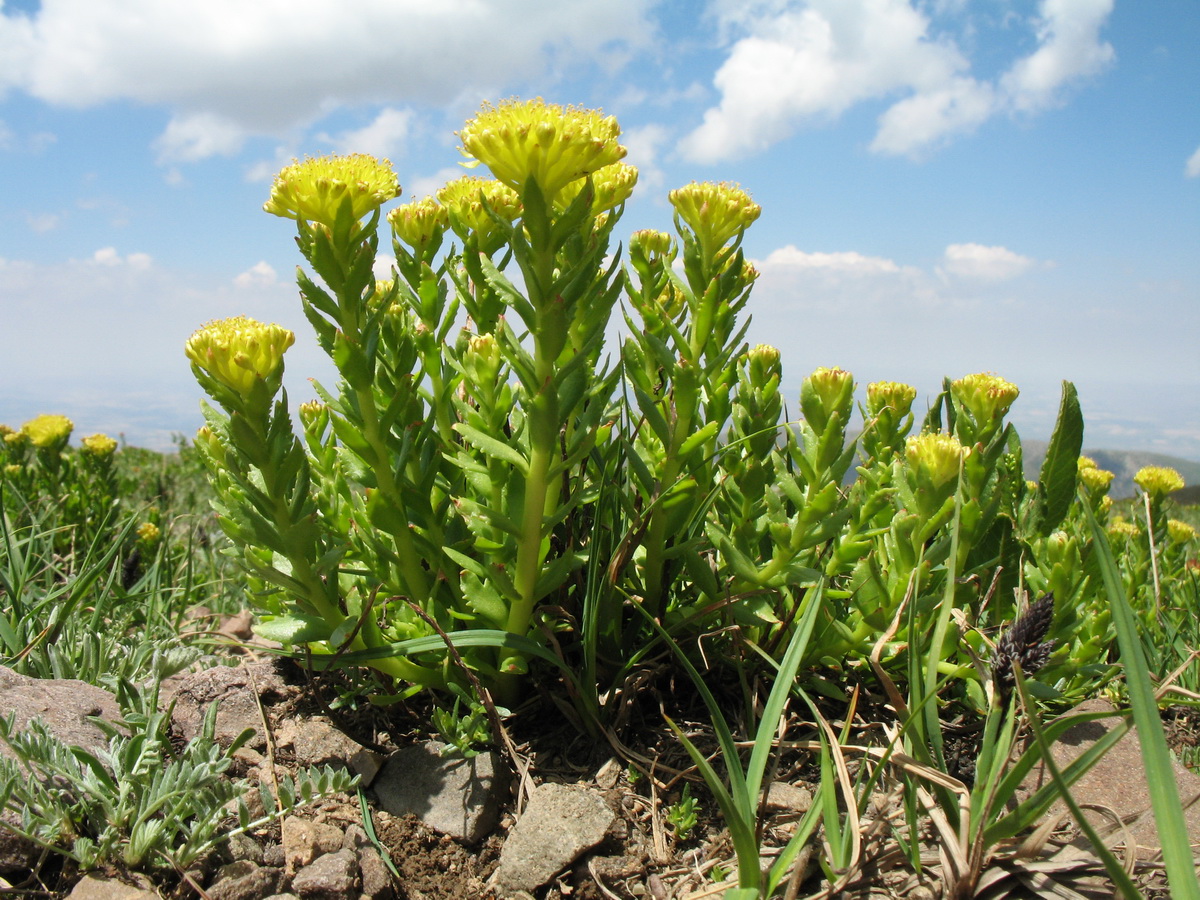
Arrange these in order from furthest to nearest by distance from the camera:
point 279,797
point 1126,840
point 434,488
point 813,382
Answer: point 434,488, point 813,382, point 279,797, point 1126,840

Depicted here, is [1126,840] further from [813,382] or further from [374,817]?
[374,817]

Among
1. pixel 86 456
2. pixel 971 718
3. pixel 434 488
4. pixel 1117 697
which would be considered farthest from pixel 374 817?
pixel 86 456

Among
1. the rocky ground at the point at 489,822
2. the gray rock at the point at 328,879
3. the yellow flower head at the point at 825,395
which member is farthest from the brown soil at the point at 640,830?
the yellow flower head at the point at 825,395

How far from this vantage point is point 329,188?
164 centimetres

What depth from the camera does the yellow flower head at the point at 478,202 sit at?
76.6 inches

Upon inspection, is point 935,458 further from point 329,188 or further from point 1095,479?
point 1095,479

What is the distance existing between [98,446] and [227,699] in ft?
10.3

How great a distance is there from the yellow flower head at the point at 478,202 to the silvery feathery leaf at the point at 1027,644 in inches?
56.0

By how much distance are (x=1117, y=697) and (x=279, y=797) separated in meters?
2.48

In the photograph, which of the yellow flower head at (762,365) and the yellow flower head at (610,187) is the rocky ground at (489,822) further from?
the yellow flower head at (610,187)

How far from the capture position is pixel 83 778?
5.04ft

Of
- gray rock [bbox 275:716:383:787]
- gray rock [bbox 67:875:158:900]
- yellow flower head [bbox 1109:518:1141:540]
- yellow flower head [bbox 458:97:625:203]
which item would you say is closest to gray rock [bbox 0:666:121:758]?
gray rock [bbox 67:875:158:900]

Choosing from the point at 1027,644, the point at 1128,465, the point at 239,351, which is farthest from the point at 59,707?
the point at 1128,465

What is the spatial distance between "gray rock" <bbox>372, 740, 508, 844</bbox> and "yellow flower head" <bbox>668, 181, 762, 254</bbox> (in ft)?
4.69
